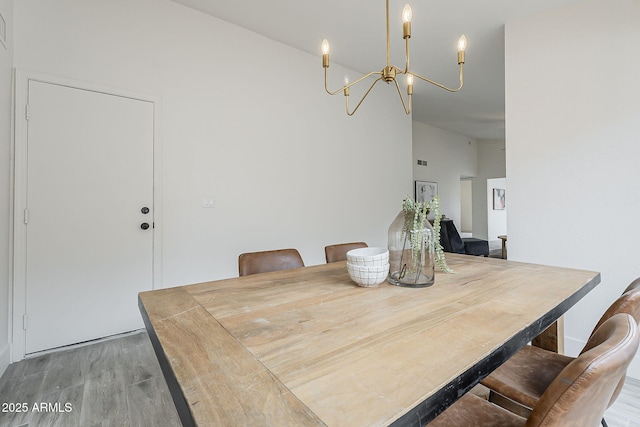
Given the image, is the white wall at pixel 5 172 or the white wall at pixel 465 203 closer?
the white wall at pixel 5 172

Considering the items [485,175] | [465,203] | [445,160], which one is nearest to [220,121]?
[445,160]

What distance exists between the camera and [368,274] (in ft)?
3.94

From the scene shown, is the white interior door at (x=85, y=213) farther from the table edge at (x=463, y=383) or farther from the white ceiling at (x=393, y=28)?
the table edge at (x=463, y=383)

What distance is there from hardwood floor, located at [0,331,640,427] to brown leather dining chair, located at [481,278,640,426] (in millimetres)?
802

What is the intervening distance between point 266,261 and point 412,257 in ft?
2.76

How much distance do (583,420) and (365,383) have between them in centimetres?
41

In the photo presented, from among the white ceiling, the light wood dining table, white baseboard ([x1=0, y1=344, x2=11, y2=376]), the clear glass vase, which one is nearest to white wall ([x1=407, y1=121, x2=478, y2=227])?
the white ceiling

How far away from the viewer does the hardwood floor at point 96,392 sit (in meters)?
1.48

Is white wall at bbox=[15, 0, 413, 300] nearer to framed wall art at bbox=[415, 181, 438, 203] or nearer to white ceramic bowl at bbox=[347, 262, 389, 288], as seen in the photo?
white ceramic bowl at bbox=[347, 262, 389, 288]

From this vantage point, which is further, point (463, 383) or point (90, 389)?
point (90, 389)

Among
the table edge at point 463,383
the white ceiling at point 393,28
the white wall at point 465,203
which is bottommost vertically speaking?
the table edge at point 463,383

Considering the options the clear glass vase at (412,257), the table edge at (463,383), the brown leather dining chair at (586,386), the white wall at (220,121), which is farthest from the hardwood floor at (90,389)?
the brown leather dining chair at (586,386)

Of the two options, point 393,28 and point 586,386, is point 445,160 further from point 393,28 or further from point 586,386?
point 586,386

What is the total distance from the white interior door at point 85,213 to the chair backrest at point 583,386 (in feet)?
8.66
